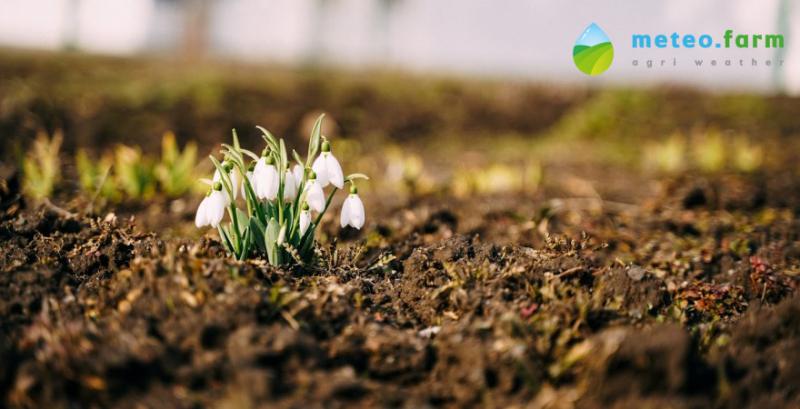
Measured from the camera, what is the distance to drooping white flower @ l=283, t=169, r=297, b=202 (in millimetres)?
2314

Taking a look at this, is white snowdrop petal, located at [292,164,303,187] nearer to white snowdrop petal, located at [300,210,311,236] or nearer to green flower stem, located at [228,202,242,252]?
white snowdrop petal, located at [300,210,311,236]

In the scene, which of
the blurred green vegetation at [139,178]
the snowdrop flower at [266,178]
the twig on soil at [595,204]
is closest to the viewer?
the snowdrop flower at [266,178]

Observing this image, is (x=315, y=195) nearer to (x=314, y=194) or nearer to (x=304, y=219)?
(x=314, y=194)

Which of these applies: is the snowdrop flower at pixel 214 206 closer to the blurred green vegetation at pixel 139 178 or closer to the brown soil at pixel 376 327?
the brown soil at pixel 376 327

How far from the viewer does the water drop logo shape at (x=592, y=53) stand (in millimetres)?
5293

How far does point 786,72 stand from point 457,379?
11.0 meters

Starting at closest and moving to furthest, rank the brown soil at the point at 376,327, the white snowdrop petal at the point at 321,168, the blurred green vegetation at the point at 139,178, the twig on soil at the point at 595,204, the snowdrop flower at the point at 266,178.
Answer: the brown soil at the point at 376,327 < the snowdrop flower at the point at 266,178 < the white snowdrop petal at the point at 321,168 < the blurred green vegetation at the point at 139,178 < the twig on soil at the point at 595,204

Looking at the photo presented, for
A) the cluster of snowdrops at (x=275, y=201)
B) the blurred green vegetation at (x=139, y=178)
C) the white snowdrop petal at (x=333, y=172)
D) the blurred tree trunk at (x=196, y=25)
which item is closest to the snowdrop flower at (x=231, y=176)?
the cluster of snowdrops at (x=275, y=201)

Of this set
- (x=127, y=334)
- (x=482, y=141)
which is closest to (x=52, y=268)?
(x=127, y=334)

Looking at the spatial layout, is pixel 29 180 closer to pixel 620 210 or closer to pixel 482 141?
pixel 620 210

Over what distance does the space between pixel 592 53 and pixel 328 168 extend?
3736mm

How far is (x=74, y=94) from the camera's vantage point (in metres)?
7.23

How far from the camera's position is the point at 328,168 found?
2299mm

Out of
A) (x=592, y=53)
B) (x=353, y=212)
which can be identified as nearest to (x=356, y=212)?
(x=353, y=212)
